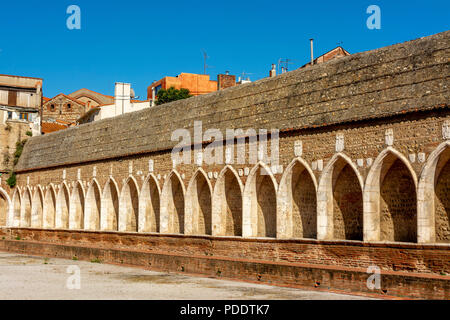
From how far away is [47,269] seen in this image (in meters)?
20.4

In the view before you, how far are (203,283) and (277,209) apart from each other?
154 inches

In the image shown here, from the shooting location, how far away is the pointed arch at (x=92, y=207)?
96.0ft

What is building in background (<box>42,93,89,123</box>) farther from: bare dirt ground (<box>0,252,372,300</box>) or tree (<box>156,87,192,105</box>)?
bare dirt ground (<box>0,252,372,300</box>)

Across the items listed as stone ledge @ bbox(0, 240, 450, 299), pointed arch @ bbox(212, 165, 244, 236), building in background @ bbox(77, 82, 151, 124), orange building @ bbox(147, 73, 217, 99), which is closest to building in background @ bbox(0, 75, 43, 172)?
building in background @ bbox(77, 82, 151, 124)

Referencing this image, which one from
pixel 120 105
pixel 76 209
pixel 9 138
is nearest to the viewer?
pixel 76 209

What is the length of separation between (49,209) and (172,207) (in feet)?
37.6

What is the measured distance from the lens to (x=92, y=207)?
2945 cm

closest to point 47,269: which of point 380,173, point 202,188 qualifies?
point 202,188

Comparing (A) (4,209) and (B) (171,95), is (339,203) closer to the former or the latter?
(A) (4,209)

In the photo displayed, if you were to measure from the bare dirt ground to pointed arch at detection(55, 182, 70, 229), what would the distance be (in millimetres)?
11392

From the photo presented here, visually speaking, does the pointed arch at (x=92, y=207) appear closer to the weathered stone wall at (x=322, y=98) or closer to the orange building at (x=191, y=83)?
the weathered stone wall at (x=322, y=98)

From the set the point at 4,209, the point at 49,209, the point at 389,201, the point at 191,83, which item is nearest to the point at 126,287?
the point at 389,201

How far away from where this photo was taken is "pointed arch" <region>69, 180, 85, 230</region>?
30641 mm

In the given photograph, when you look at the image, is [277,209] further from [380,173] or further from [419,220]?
[419,220]
